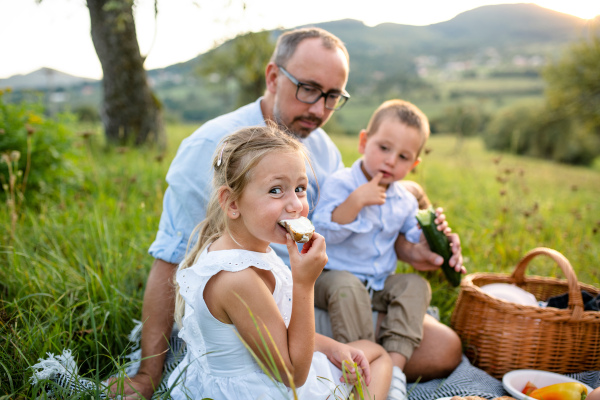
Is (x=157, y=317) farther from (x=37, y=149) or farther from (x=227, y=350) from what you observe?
(x=37, y=149)

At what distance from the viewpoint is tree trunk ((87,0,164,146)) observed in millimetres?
6961

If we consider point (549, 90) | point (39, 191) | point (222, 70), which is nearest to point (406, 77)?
point (222, 70)

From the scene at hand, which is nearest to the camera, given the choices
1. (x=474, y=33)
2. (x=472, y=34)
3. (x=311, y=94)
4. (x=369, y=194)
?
(x=369, y=194)

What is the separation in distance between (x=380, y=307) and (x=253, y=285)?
5.02 ft

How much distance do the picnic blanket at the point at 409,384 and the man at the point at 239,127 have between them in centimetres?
12

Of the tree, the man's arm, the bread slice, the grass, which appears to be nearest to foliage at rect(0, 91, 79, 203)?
the grass

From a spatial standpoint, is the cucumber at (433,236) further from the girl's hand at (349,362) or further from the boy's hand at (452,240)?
the girl's hand at (349,362)

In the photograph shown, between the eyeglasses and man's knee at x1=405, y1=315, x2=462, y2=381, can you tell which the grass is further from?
the eyeglasses

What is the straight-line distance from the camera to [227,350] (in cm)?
185

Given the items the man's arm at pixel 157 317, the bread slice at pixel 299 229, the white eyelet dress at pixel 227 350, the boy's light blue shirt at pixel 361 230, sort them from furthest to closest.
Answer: the boy's light blue shirt at pixel 361 230, the man's arm at pixel 157 317, the white eyelet dress at pixel 227 350, the bread slice at pixel 299 229

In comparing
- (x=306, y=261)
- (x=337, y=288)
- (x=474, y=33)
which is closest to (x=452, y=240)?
(x=337, y=288)

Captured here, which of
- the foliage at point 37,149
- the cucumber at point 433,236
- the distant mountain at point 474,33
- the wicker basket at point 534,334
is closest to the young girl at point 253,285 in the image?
the cucumber at point 433,236

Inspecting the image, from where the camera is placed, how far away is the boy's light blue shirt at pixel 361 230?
2.85 meters

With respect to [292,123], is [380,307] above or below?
below
